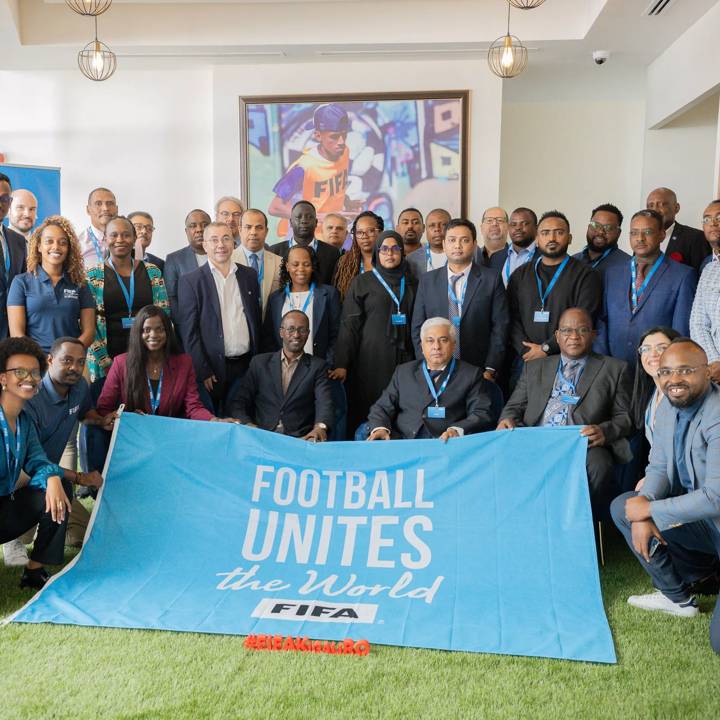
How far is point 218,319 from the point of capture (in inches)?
205

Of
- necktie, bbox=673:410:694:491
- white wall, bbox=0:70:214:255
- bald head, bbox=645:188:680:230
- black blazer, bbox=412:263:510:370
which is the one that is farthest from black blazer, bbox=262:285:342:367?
white wall, bbox=0:70:214:255

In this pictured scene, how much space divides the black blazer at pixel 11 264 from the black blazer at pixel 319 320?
1618 millimetres

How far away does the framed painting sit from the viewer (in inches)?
353

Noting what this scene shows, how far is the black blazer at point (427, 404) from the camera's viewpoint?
4.58 meters

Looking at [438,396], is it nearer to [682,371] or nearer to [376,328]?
[376,328]

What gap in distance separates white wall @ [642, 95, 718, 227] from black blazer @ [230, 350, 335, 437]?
6.83m

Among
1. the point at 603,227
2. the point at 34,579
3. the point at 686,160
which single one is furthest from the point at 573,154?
the point at 34,579

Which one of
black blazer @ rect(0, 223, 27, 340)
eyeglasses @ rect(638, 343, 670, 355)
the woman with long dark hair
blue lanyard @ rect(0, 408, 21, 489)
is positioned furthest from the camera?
the woman with long dark hair

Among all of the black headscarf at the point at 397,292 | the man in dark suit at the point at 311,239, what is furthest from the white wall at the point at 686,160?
the black headscarf at the point at 397,292

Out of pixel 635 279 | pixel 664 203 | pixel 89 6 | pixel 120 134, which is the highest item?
pixel 89 6

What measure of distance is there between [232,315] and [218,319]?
0.11m

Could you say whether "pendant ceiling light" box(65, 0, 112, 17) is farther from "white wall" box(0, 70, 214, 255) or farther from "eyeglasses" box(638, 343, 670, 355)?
"eyeglasses" box(638, 343, 670, 355)

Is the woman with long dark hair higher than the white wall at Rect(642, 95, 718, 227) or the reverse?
the reverse

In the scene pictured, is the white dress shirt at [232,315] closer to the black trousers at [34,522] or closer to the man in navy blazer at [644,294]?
the black trousers at [34,522]
